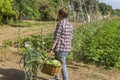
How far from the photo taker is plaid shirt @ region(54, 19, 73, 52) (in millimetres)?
7086

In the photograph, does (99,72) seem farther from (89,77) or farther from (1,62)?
(1,62)

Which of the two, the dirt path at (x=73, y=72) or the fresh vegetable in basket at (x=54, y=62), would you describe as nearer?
the fresh vegetable in basket at (x=54, y=62)

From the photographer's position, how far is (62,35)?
7125 millimetres

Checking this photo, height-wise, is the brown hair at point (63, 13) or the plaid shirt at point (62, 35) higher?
the brown hair at point (63, 13)

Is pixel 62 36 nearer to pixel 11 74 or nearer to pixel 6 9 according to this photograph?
pixel 11 74

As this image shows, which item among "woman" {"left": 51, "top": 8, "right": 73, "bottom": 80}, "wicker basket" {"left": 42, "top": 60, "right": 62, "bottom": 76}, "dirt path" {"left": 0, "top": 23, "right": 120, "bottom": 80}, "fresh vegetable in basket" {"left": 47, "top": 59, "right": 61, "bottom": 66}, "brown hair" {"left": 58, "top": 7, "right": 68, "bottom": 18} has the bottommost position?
"dirt path" {"left": 0, "top": 23, "right": 120, "bottom": 80}

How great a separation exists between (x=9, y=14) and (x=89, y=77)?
25.6 m

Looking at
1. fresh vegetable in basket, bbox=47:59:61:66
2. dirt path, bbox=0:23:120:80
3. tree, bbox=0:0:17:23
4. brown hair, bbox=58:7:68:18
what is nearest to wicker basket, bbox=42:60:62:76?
fresh vegetable in basket, bbox=47:59:61:66

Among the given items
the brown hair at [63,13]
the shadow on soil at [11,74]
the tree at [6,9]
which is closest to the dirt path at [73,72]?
the shadow on soil at [11,74]

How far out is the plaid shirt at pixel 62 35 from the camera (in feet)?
23.2

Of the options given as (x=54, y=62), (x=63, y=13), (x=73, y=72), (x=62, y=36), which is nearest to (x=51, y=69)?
(x=54, y=62)

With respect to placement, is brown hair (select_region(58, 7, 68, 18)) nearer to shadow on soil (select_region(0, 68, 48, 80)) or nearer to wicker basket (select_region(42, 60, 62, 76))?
wicker basket (select_region(42, 60, 62, 76))

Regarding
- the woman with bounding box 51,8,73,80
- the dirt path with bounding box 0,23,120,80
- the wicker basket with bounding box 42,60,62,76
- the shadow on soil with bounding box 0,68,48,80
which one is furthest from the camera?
the dirt path with bounding box 0,23,120,80

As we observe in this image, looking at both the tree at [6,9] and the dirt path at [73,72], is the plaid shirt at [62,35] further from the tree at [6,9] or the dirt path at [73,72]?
the tree at [6,9]
